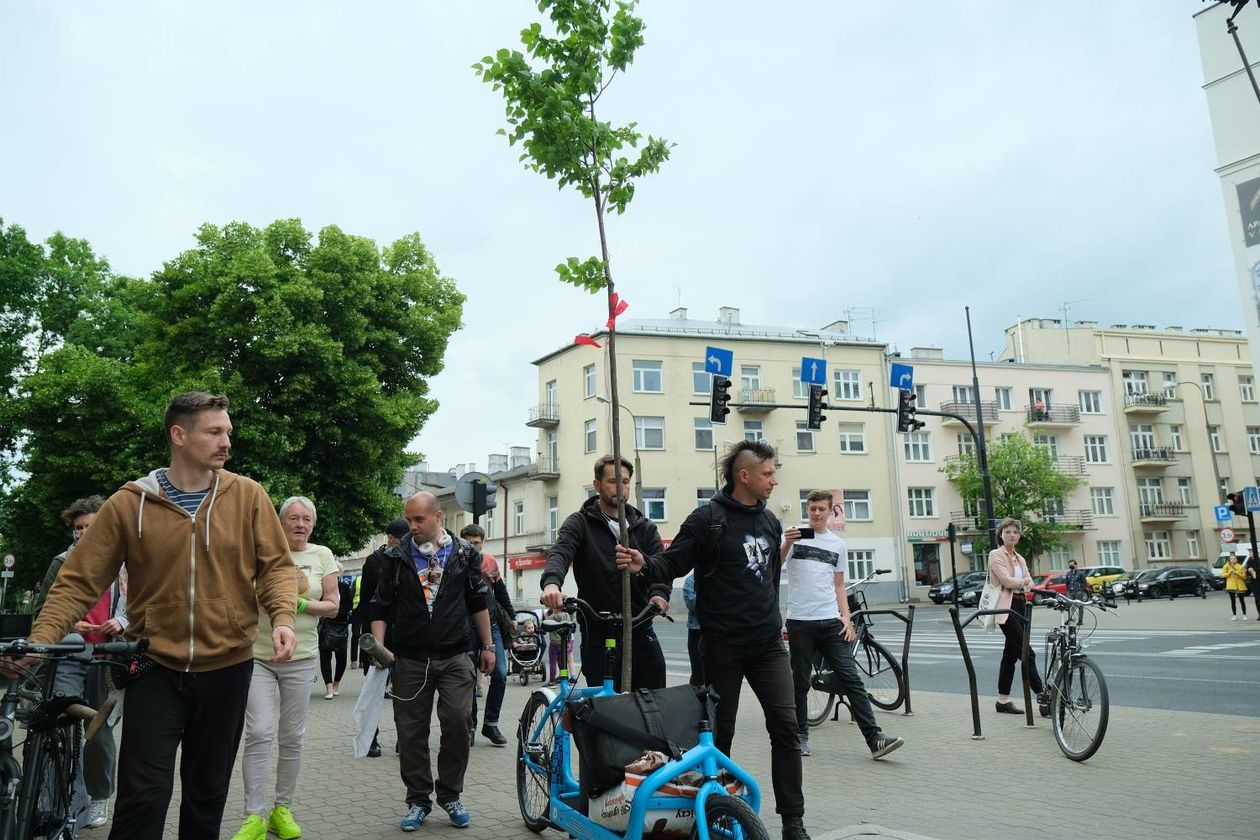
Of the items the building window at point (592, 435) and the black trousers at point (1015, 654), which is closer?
the black trousers at point (1015, 654)

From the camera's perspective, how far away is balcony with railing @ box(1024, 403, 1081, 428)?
5584 centimetres

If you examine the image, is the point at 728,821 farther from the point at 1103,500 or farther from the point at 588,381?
the point at 1103,500

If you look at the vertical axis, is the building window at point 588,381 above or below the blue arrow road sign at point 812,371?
above

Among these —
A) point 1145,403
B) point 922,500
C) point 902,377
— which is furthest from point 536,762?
point 1145,403

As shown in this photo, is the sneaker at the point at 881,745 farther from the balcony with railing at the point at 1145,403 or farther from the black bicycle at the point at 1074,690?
the balcony with railing at the point at 1145,403

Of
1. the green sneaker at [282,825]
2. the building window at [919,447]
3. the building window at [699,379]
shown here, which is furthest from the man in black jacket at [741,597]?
the building window at [919,447]

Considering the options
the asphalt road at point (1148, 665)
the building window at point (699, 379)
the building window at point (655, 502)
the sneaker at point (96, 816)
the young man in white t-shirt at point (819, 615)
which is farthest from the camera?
the building window at point (699, 379)

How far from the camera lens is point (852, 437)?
53156mm

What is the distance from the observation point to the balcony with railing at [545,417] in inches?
2072

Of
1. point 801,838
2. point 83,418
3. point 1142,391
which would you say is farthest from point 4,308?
point 1142,391

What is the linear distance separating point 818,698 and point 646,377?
41.1 m

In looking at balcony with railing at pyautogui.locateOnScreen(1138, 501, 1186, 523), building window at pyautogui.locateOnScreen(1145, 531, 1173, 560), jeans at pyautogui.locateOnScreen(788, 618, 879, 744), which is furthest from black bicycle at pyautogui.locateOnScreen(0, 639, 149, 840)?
building window at pyautogui.locateOnScreen(1145, 531, 1173, 560)

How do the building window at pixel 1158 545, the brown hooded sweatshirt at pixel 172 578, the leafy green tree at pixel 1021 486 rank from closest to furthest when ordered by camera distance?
the brown hooded sweatshirt at pixel 172 578 → the leafy green tree at pixel 1021 486 → the building window at pixel 1158 545

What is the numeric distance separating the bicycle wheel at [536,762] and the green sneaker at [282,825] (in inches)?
51.4
